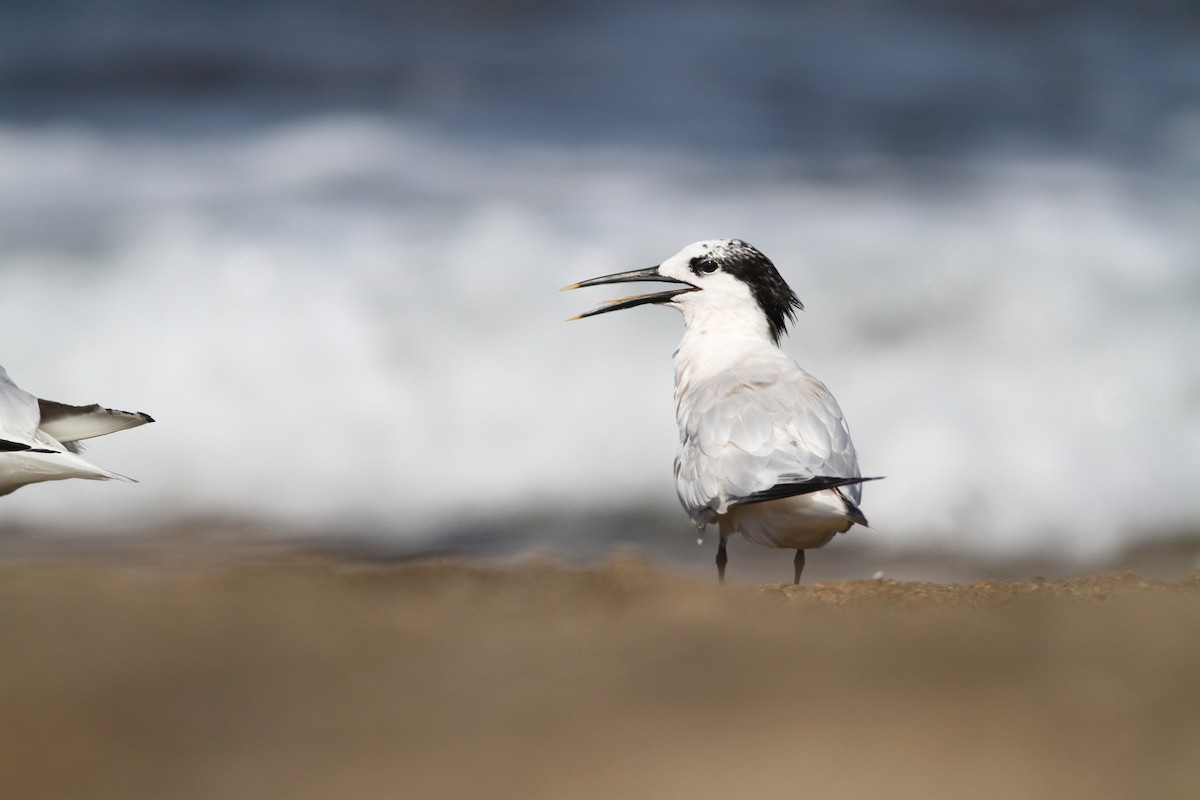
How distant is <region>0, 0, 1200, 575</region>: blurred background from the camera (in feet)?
19.2

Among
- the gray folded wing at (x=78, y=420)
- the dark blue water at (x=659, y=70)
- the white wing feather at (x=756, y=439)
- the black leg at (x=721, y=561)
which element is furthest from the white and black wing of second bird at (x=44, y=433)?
the dark blue water at (x=659, y=70)

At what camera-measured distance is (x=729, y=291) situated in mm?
4852

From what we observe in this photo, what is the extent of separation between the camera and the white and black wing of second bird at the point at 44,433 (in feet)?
11.7

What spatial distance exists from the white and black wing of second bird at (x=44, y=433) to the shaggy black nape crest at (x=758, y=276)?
220 centimetres

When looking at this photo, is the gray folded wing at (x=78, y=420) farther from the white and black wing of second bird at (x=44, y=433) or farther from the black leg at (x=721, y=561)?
the black leg at (x=721, y=561)

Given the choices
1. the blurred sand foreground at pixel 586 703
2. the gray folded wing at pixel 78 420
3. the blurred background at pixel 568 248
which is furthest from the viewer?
the blurred background at pixel 568 248

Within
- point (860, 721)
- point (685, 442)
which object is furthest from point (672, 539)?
point (860, 721)

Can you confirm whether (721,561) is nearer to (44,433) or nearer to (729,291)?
(729,291)

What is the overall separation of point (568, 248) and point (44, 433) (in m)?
3.66

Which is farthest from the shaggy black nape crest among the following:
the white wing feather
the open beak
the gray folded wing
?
the gray folded wing

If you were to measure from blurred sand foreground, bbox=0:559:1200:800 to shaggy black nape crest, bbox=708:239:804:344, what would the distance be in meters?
1.87

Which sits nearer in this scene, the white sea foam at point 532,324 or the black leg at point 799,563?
the black leg at point 799,563

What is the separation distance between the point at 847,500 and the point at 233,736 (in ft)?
6.74

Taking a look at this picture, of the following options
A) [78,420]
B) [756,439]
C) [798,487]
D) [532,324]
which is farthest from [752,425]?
[532,324]
